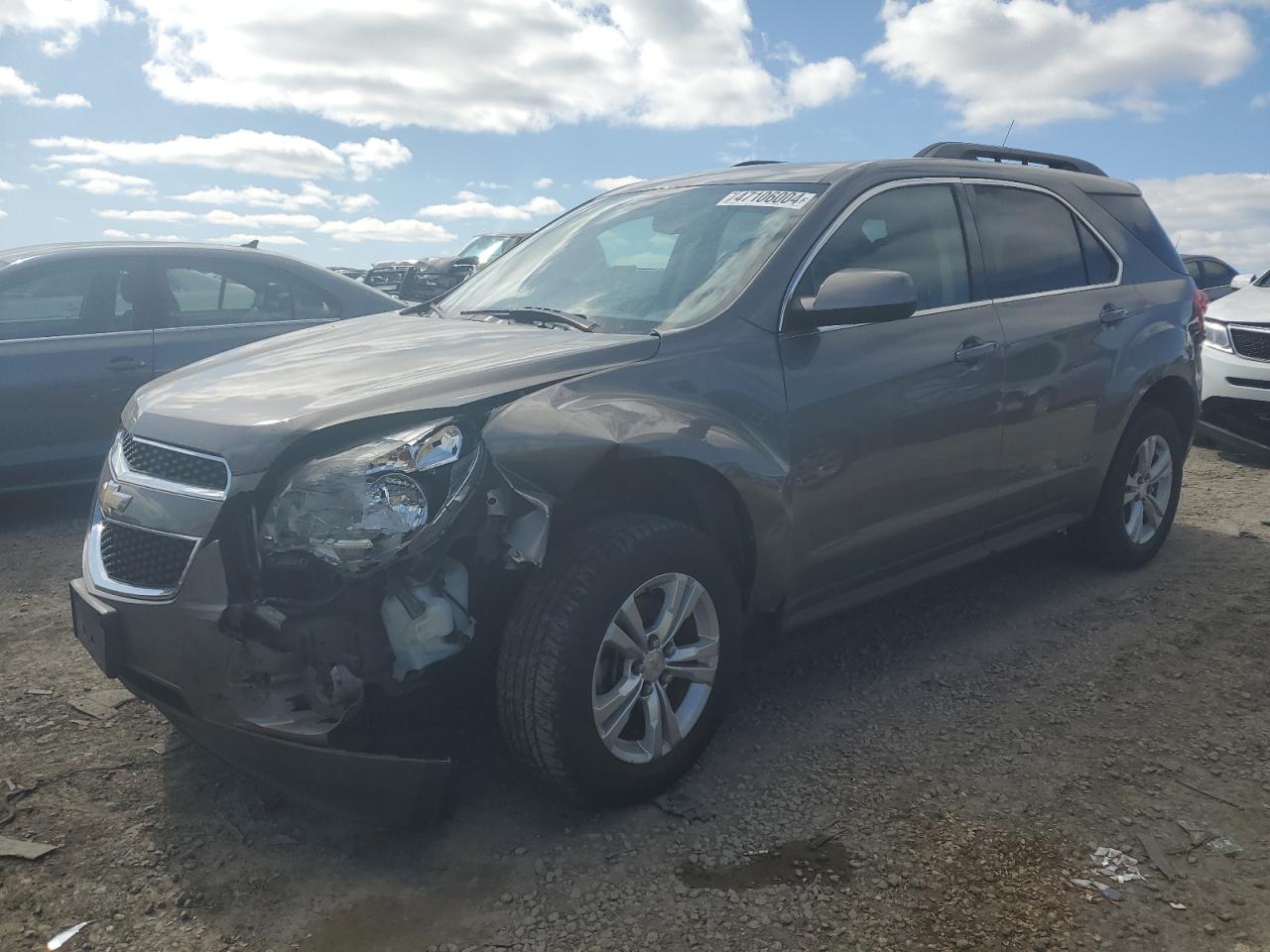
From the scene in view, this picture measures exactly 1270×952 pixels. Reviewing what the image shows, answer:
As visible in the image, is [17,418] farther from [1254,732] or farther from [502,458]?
[1254,732]

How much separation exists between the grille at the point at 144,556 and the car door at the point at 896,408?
1709mm

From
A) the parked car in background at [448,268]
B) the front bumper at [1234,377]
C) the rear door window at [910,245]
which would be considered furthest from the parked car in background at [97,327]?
the parked car in background at [448,268]

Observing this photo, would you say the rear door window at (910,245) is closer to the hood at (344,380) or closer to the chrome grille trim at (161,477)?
the hood at (344,380)

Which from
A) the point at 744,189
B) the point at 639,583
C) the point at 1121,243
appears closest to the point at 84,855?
the point at 639,583

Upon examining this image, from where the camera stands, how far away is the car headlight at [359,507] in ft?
8.06

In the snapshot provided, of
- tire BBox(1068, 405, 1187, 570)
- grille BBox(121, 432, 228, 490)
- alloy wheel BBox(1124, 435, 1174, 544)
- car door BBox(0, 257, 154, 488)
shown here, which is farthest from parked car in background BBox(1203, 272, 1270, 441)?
grille BBox(121, 432, 228, 490)

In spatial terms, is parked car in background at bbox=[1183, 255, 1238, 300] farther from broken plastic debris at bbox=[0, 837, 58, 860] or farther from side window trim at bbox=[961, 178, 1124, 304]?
broken plastic debris at bbox=[0, 837, 58, 860]

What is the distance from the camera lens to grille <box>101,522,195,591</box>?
2.57m

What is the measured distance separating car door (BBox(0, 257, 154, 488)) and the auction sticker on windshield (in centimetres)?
391

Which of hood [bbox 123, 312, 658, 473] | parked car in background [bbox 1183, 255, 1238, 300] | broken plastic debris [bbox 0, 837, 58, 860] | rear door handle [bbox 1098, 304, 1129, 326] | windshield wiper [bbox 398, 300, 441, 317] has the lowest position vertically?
broken plastic debris [bbox 0, 837, 58, 860]

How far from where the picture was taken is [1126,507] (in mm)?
4891

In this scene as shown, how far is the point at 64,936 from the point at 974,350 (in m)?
3.25

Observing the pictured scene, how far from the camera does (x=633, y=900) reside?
8.26ft

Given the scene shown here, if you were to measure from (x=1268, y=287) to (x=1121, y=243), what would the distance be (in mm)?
5303
